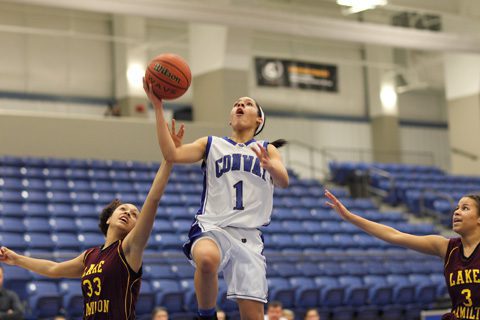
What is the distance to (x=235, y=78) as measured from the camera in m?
18.1

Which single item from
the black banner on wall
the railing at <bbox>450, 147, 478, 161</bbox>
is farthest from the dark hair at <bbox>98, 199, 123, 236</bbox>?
the railing at <bbox>450, 147, 478, 161</bbox>

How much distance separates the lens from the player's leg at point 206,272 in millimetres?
4809

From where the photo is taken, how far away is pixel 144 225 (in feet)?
14.3

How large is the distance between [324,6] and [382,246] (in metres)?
9.84

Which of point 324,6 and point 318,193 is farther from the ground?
point 324,6

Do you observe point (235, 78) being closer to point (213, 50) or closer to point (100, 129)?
point (213, 50)

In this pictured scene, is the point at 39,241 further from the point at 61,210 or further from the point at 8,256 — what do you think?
the point at 8,256

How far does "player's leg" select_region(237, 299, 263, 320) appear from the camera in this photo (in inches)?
198

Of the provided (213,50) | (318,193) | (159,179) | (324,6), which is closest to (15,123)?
(213,50)

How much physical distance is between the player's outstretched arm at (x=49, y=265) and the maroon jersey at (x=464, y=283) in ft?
7.48

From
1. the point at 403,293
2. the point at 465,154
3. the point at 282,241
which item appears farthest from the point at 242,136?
the point at 465,154

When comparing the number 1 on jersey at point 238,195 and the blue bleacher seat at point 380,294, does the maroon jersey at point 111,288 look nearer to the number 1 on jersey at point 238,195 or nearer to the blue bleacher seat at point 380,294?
the number 1 on jersey at point 238,195

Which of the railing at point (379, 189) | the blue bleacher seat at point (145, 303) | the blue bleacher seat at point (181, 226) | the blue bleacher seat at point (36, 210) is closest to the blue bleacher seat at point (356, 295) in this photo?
the blue bleacher seat at point (181, 226)

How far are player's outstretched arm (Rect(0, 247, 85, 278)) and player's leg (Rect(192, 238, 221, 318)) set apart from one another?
0.71 m
